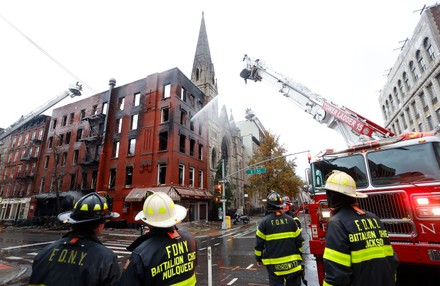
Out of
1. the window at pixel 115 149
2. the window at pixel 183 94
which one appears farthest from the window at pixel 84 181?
the window at pixel 183 94

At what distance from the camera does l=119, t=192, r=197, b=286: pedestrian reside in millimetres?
2027

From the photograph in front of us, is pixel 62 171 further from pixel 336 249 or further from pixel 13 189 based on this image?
pixel 336 249

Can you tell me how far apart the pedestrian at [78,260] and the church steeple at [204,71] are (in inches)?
1275

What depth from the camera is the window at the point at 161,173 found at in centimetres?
2338

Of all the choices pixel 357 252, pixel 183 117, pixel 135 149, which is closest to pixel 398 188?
pixel 357 252

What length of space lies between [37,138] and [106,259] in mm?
44879

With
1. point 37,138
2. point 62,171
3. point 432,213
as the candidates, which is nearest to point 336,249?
point 432,213

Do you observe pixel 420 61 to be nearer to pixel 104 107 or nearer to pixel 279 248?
pixel 279 248

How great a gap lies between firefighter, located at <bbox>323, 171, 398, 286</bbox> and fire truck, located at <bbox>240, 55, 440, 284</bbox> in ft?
8.17

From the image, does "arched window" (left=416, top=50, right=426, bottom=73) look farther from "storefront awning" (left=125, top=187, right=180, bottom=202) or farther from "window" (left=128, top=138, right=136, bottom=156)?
"window" (left=128, top=138, right=136, bottom=156)

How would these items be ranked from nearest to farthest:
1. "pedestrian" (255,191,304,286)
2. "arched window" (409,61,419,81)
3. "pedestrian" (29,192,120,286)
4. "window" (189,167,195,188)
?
"pedestrian" (29,192,120,286) → "pedestrian" (255,191,304,286) → "arched window" (409,61,419,81) → "window" (189,167,195,188)

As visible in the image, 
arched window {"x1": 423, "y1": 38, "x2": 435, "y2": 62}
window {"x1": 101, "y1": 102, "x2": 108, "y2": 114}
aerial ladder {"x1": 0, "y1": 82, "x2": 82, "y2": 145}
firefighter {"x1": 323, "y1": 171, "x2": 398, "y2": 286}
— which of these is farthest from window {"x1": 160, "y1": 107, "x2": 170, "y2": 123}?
arched window {"x1": 423, "y1": 38, "x2": 435, "y2": 62}

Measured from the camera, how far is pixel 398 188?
4625mm

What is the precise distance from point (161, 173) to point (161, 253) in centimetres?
2245
